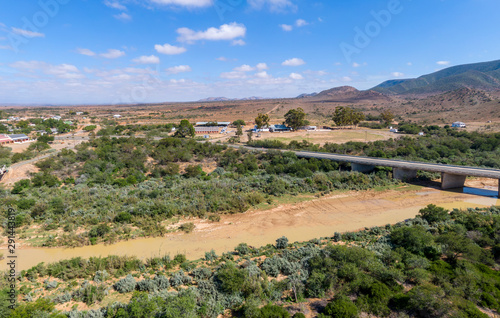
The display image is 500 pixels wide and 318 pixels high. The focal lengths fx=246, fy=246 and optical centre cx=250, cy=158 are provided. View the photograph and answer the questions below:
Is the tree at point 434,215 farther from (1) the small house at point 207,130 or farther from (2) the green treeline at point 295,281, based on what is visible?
(1) the small house at point 207,130

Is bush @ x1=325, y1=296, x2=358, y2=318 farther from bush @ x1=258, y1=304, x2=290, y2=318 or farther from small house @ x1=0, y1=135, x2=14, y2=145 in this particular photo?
small house @ x1=0, y1=135, x2=14, y2=145

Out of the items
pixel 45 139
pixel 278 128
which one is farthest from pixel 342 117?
pixel 45 139

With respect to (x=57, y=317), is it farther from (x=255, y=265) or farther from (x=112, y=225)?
(x=112, y=225)

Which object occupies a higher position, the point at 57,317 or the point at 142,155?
the point at 142,155

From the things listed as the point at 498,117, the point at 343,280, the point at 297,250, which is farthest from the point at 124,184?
the point at 498,117

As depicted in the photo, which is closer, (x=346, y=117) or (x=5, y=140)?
(x=5, y=140)

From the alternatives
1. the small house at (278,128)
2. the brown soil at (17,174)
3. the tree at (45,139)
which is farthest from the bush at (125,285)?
the small house at (278,128)

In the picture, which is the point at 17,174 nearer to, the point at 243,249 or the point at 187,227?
the point at 187,227
